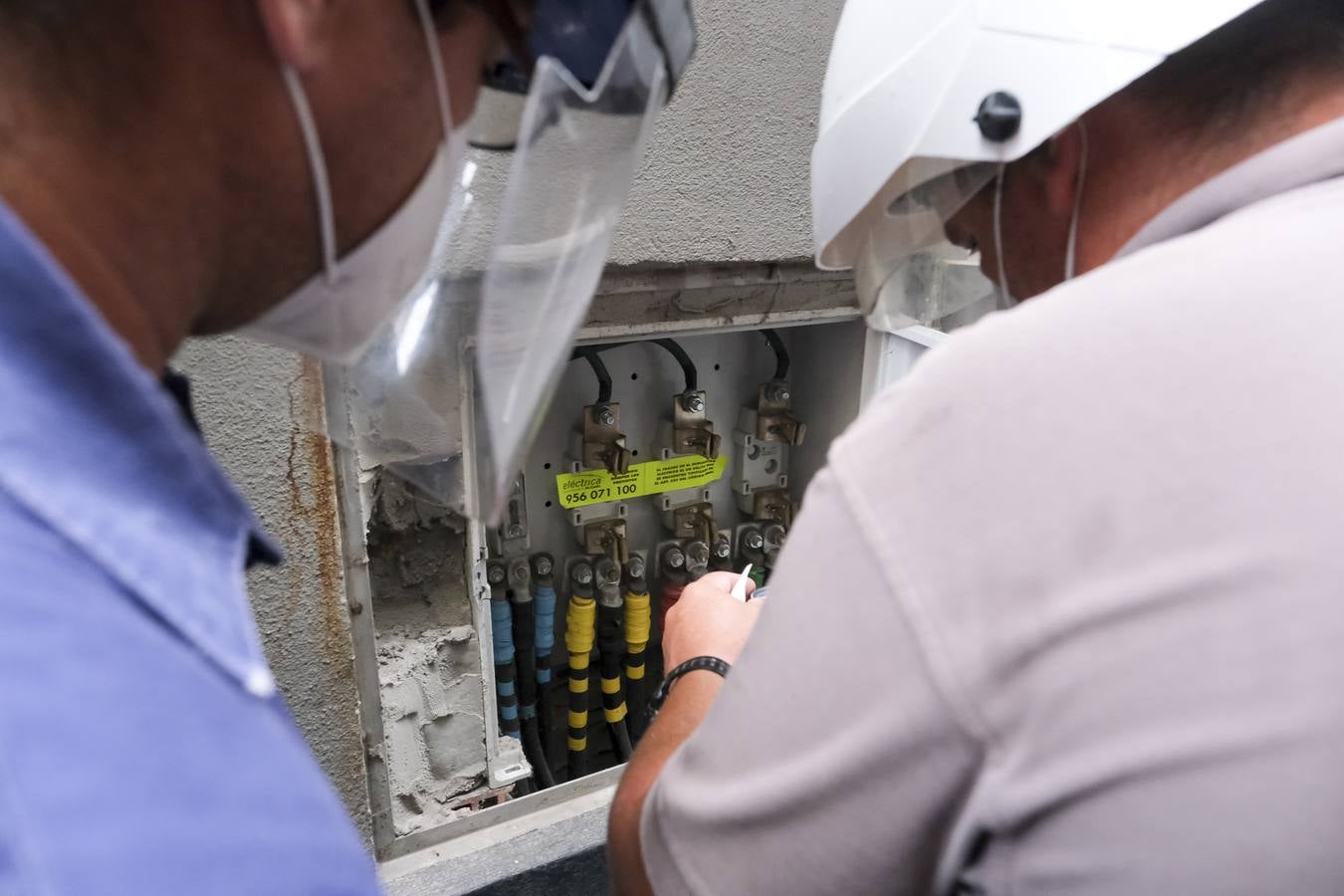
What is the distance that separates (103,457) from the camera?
14.0 inches

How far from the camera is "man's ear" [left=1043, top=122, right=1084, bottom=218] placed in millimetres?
708

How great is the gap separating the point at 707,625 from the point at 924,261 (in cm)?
66

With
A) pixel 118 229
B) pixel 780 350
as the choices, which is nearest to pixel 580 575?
pixel 780 350

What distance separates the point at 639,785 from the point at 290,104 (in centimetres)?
65

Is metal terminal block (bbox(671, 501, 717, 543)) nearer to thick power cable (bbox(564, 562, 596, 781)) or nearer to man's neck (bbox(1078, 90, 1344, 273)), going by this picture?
thick power cable (bbox(564, 562, 596, 781))

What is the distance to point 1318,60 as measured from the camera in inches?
22.6

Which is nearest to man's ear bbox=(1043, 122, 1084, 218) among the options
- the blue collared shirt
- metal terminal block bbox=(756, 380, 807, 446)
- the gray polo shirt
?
the gray polo shirt

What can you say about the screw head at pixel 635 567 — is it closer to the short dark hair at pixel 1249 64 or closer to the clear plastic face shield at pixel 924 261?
the clear plastic face shield at pixel 924 261

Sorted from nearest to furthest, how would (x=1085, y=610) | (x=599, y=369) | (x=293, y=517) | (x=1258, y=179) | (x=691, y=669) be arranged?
(x=1085, y=610)
(x=1258, y=179)
(x=691, y=669)
(x=293, y=517)
(x=599, y=369)

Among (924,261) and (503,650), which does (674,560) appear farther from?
(924,261)

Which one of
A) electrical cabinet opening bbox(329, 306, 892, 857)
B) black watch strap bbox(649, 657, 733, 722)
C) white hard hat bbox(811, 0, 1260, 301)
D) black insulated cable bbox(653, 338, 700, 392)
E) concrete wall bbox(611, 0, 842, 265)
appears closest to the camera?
white hard hat bbox(811, 0, 1260, 301)

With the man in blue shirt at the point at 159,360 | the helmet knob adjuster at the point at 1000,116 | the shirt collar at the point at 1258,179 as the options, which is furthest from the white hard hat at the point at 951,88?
the man in blue shirt at the point at 159,360

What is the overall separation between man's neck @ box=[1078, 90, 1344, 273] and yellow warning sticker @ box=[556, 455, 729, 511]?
1.12 meters

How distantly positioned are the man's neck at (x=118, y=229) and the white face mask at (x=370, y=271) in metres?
0.10
